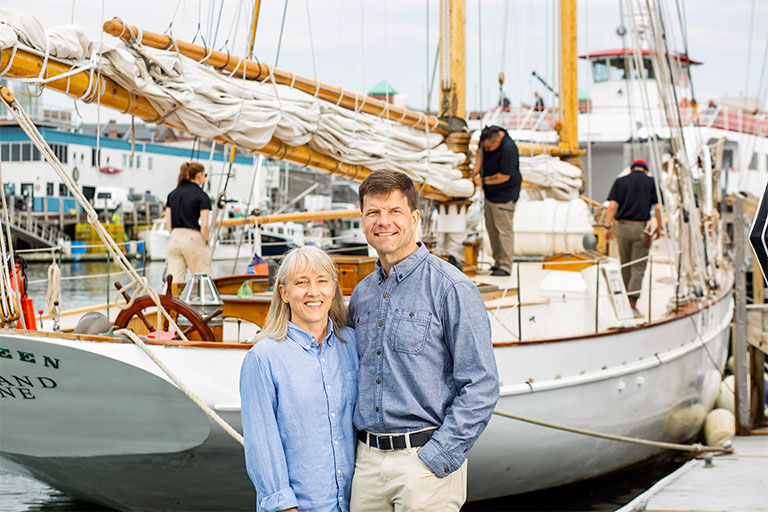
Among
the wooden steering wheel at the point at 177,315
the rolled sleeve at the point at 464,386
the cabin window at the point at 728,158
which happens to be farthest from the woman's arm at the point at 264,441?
the cabin window at the point at 728,158

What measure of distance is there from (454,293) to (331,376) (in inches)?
19.3

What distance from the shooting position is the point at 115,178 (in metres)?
52.4

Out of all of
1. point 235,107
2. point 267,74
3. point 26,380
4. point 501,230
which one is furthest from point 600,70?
point 26,380

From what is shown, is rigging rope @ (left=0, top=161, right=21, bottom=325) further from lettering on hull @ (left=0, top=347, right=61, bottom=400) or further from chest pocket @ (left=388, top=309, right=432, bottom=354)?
chest pocket @ (left=388, top=309, right=432, bottom=354)

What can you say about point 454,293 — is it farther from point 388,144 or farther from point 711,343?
point 711,343

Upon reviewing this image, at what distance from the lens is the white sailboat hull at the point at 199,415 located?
5.48 metres

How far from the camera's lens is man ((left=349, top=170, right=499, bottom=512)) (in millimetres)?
2959

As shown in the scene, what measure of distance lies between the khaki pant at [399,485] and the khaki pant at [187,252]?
16.2 feet

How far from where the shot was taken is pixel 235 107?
652cm

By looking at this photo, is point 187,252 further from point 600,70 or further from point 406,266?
point 600,70

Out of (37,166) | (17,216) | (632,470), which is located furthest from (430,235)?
(37,166)

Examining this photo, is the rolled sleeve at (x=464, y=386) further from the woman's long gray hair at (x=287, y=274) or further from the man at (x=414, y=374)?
the woman's long gray hair at (x=287, y=274)

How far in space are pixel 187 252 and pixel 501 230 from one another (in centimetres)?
318

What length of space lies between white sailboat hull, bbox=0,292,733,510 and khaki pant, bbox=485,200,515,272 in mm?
1801
